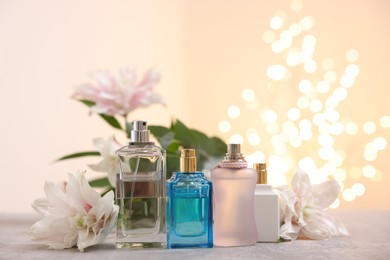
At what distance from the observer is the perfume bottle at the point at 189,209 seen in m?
0.88

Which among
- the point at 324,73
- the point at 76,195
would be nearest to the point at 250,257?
the point at 76,195

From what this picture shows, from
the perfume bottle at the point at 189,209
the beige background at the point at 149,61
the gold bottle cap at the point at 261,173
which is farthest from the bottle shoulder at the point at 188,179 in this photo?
the beige background at the point at 149,61

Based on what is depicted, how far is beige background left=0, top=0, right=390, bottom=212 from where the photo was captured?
7.66ft

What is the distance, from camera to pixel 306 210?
1.01m

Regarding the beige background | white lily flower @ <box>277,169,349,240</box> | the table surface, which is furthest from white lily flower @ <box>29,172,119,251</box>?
the beige background

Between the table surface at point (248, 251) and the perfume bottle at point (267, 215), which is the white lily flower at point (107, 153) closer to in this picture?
the table surface at point (248, 251)

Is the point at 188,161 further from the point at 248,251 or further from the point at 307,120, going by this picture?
the point at 307,120

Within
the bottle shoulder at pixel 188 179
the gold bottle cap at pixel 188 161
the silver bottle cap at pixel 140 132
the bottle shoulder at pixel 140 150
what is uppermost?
the silver bottle cap at pixel 140 132

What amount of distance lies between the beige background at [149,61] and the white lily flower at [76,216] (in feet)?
4.67

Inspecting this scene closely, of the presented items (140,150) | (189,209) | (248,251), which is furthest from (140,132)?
(248,251)

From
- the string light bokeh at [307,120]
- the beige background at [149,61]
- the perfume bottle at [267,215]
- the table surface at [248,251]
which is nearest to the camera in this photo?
the table surface at [248,251]

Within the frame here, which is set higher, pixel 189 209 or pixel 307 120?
pixel 307 120

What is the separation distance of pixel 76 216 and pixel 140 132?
16 centimetres

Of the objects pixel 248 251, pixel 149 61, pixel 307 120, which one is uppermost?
pixel 149 61
